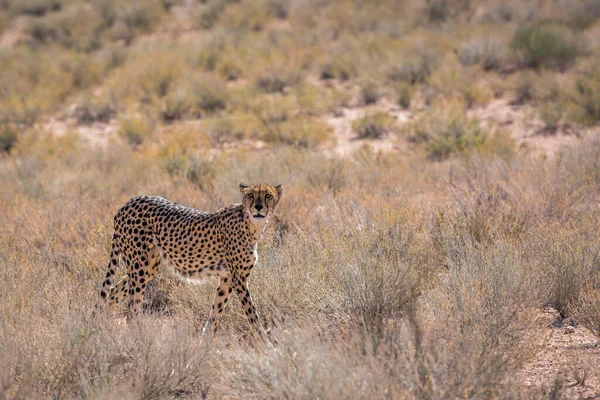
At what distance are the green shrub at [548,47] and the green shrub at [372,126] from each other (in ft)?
15.4

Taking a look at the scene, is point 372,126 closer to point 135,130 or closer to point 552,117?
point 552,117

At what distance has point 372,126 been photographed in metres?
13.2

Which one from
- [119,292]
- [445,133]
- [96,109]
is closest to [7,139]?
[96,109]

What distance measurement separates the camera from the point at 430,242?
22.7 ft

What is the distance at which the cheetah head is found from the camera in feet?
17.2

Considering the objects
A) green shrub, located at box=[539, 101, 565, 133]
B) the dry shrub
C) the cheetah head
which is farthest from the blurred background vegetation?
the cheetah head

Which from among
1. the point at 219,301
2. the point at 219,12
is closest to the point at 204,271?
the point at 219,301

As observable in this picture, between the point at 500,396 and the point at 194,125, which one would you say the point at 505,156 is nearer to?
the point at 194,125

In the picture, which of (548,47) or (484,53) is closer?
(548,47)

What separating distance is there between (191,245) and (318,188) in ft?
13.0

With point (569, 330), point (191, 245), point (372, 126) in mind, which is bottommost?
point (372, 126)

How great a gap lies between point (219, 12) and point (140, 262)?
1862 centimetres

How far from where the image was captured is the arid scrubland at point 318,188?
4641 mm

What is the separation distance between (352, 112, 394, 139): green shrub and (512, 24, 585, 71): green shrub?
4.69 m
